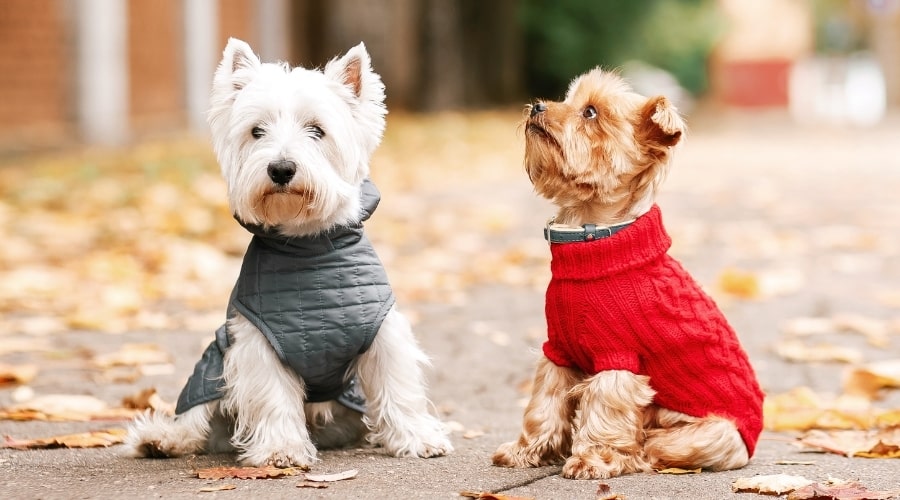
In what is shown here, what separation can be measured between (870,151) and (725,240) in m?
11.4

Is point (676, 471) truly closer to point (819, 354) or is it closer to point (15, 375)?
point (819, 354)

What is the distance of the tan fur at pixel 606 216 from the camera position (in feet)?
12.5

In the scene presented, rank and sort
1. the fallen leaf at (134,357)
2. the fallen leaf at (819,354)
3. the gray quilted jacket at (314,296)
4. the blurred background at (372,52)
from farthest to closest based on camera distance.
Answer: the blurred background at (372,52) → the fallen leaf at (819,354) → the fallen leaf at (134,357) → the gray quilted jacket at (314,296)

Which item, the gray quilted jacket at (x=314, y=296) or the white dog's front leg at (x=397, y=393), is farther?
the white dog's front leg at (x=397, y=393)

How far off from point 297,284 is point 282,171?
1.27 feet

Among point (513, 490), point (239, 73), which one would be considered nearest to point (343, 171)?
point (239, 73)

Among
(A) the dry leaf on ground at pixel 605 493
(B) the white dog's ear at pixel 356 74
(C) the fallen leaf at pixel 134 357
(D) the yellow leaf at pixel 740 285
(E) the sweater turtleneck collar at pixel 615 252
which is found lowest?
(A) the dry leaf on ground at pixel 605 493

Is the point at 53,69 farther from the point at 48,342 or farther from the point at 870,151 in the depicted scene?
the point at 870,151

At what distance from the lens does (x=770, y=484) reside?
362 centimetres

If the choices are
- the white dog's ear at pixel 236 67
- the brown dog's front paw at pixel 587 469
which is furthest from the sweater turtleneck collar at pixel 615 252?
the white dog's ear at pixel 236 67

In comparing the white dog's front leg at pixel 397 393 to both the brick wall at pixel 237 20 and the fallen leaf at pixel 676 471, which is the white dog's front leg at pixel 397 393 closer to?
the fallen leaf at pixel 676 471

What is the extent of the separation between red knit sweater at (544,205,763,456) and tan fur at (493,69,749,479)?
58 millimetres

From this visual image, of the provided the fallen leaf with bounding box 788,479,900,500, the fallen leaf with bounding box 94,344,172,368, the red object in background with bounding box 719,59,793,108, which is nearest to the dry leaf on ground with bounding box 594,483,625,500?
the fallen leaf with bounding box 788,479,900,500

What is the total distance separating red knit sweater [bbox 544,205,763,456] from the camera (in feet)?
12.4
